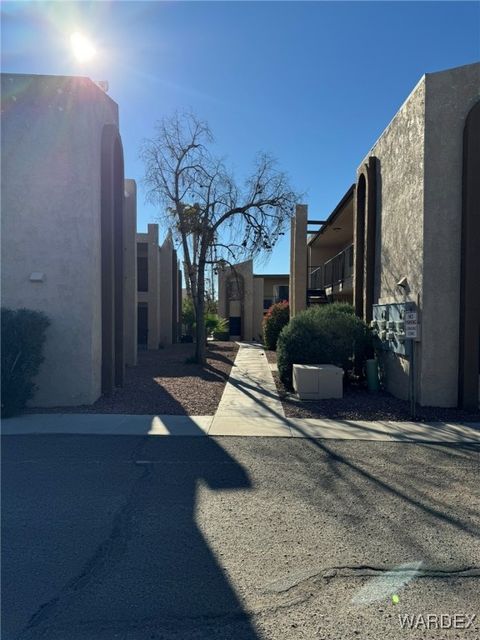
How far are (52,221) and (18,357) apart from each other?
2.86m

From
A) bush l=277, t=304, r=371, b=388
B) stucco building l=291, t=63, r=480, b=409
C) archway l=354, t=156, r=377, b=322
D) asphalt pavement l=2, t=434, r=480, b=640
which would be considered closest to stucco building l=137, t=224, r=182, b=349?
archway l=354, t=156, r=377, b=322

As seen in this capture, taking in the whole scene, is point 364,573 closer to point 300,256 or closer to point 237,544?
point 237,544

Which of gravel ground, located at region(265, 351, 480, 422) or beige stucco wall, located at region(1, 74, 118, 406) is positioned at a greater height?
beige stucco wall, located at region(1, 74, 118, 406)

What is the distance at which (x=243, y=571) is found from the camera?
357 centimetres

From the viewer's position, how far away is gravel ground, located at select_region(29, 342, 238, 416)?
9406mm

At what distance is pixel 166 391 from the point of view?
37.6 ft

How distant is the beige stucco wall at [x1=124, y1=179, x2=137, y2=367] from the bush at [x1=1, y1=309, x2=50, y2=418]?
791 centimetres

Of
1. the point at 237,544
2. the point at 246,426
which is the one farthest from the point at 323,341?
the point at 237,544

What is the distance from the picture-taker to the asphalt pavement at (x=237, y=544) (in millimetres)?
3002

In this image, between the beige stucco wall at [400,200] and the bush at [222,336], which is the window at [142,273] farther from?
the beige stucco wall at [400,200]

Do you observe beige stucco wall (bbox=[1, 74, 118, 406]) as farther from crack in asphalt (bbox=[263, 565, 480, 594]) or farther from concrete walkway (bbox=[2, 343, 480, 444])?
crack in asphalt (bbox=[263, 565, 480, 594])

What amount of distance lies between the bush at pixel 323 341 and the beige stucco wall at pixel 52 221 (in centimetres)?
478

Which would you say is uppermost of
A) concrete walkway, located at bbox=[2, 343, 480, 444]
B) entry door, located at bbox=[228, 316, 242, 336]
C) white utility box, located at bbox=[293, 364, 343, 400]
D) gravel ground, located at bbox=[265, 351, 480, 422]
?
entry door, located at bbox=[228, 316, 242, 336]

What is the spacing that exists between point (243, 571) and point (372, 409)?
6447 mm
